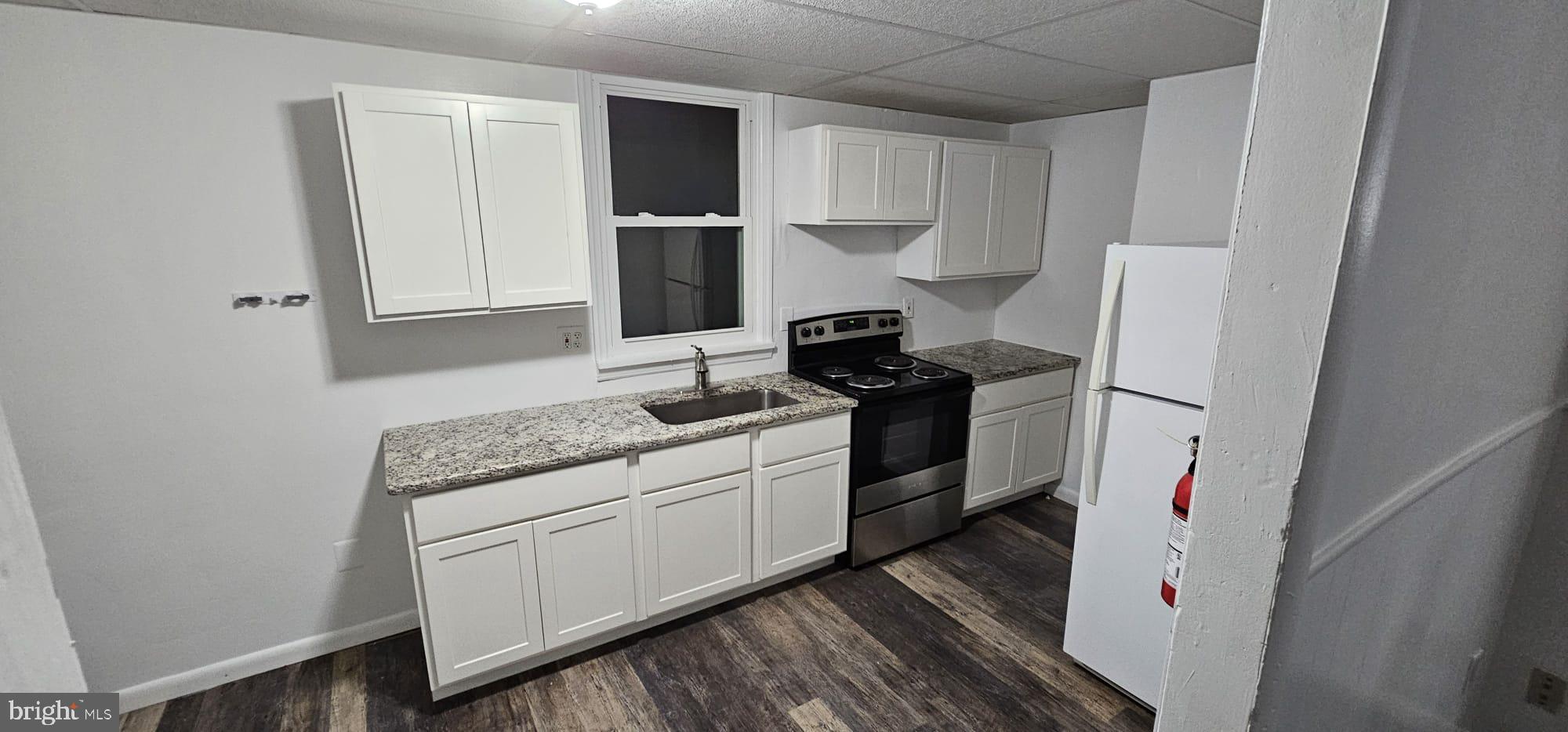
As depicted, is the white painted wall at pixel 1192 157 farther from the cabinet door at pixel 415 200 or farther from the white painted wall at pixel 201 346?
the cabinet door at pixel 415 200

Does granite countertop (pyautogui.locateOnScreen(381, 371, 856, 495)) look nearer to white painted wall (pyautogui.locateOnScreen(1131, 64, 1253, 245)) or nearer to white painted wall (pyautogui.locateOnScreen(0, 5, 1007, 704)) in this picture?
white painted wall (pyautogui.locateOnScreen(0, 5, 1007, 704))

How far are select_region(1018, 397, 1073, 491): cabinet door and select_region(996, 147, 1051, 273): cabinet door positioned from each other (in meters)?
0.80

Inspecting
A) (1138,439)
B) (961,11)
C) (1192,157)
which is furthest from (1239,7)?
(1138,439)

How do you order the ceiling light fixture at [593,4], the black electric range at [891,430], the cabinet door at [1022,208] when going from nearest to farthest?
the ceiling light fixture at [593,4]
the black electric range at [891,430]
the cabinet door at [1022,208]

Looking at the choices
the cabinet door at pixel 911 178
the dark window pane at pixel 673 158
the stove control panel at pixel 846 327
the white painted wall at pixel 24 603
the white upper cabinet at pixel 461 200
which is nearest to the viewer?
the white painted wall at pixel 24 603

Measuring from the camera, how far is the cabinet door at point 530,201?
2188 mm

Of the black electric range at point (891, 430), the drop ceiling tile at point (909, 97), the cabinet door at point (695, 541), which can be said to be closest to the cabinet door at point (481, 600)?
the cabinet door at point (695, 541)

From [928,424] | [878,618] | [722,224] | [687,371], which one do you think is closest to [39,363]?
[687,371]

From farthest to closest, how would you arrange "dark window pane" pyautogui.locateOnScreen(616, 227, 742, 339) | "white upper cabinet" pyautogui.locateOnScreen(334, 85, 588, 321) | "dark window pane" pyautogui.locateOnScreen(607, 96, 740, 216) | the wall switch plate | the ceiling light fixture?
"dark window pane" pyautogui.locateOnScreen(616, 227, 742, 339) < "dark window pane" pyautogui.locateOnScreen(607, 96, 740, 216) < the wall switch plate < "white upper cabinet" pyautogui.locateOnScreen(334, 85, 588, 321) < the ceiling light fixture

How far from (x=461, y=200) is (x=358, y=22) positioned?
0.55 meters

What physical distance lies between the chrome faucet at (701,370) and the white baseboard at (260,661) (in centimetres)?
A: 146

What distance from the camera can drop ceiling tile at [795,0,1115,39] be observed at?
66.9 inches

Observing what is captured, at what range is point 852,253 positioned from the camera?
3.50 m

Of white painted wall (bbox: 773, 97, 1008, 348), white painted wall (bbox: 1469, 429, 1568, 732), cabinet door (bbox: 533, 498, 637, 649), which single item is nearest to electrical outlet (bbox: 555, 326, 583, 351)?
cabinet door (bbox: 533, 498, 637, 649)
